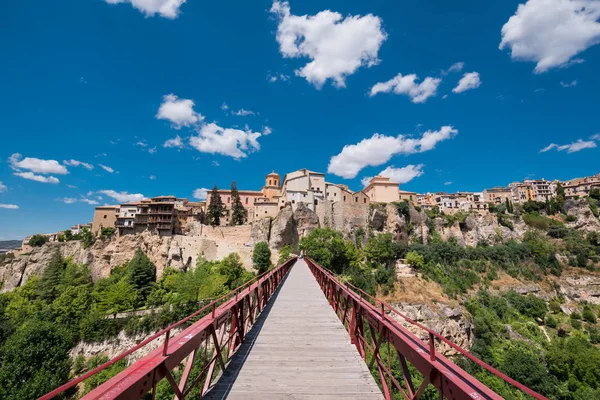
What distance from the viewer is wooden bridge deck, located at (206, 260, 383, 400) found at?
3.10m

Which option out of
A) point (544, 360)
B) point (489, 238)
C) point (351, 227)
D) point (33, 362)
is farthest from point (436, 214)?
point (33, 362)

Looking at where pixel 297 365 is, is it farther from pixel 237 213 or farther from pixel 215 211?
pixel 215 211

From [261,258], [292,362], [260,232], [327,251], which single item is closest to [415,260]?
[327,251]

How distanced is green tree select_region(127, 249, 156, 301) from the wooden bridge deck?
29.5m

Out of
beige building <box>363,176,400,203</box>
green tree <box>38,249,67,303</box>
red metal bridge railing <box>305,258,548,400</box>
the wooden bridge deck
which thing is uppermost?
beige building <box>363,176,400,203</box>

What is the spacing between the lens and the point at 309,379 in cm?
339

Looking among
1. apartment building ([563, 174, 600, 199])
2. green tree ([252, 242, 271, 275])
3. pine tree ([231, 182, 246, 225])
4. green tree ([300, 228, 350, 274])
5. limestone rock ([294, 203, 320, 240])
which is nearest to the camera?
green tree ([300, 228, 350, 274])

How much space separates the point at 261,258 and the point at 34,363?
2026cm

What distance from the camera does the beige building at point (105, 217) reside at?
42219 millimetres

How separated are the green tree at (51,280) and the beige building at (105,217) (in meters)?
10.4

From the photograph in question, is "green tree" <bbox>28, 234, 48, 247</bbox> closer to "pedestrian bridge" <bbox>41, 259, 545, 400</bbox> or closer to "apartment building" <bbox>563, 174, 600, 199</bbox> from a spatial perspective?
"pedestrian bridge" <bbox>41, 259, 545, 400</bbox>

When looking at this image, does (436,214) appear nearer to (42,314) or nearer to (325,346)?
(325,346)

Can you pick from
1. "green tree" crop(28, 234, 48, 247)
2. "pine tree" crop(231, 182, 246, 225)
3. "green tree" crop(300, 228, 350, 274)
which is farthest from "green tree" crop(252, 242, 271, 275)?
"green tree" crop(28, 234, 48, 247)

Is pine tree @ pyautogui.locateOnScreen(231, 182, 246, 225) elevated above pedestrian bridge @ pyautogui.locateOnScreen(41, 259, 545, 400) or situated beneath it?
elevated above
